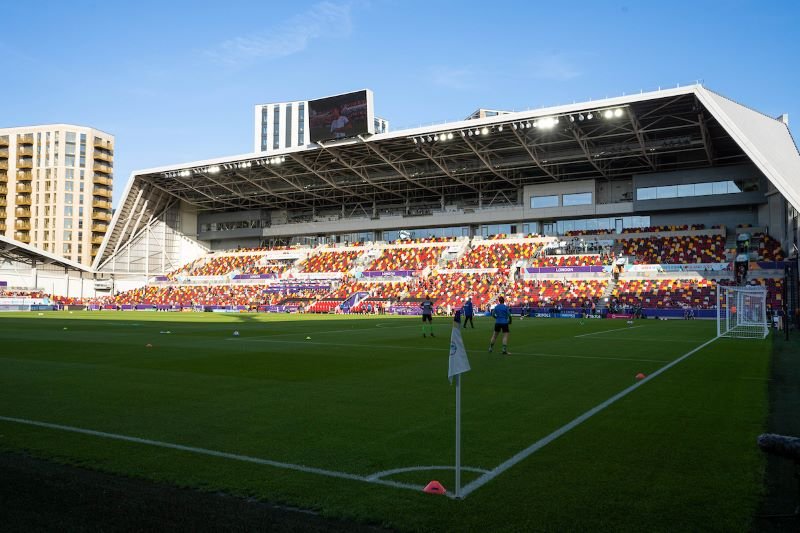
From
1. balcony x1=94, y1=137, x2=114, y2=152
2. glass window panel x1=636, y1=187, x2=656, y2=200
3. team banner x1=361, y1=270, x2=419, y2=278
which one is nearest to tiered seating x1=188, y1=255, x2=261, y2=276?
team banner x1=361, y1=270, x2=419, y2=278

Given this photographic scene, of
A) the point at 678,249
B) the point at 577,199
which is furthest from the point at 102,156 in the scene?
the point at 678,249

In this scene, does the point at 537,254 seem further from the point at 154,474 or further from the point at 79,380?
the point at 154,474

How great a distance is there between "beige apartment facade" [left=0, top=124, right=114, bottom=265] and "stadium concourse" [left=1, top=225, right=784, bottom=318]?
31473 millimetres

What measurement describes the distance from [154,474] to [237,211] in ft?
291

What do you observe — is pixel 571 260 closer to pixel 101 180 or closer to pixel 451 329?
pixel 451 329

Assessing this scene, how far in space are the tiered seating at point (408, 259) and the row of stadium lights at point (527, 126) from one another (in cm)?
1838

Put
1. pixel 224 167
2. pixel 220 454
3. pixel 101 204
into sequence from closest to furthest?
pixel 220 454, pixel 224 167, pixel 101 204

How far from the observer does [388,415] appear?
9.31 m

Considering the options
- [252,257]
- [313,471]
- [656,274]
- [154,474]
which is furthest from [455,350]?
[252,257]

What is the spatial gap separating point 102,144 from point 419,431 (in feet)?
380

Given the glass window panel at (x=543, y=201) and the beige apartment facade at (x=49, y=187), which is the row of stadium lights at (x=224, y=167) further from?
the beige apartment facade at (x=49, y=187)

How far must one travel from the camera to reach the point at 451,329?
2728 centimetres

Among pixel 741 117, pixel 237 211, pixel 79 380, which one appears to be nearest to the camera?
pixel 79 380

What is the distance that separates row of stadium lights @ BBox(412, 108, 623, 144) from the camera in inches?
1892
